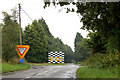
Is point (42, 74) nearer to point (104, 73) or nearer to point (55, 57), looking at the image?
point (104, 73)

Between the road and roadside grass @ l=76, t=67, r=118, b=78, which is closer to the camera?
roadside grass @ l=76, t=67, r=118, b=78

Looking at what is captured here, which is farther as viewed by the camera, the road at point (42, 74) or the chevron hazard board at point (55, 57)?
the chevron hazard board at point (55, 57)

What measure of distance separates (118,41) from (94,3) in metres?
2.29

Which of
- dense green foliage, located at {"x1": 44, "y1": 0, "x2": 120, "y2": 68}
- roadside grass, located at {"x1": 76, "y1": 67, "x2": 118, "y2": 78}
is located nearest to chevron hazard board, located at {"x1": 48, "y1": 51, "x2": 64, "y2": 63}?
roadside grass, located at {"x1": 76, "y1": 67, "x2": 118, "y2": 78}

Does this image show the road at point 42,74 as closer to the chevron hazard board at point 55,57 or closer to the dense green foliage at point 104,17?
the dense green foliage at point 104,17

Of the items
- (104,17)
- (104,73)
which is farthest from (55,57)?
(104,17)

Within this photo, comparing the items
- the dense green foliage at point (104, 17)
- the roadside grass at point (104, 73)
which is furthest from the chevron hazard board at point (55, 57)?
the dense green foliage at point (104, 17)

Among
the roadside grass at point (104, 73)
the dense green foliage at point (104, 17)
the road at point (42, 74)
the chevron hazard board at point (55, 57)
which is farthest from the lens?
the chevron hazard board at point (55, 57)

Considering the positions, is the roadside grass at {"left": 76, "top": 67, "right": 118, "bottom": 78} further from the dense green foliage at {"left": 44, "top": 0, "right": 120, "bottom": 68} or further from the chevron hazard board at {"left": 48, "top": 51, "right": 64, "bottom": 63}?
the chevron hazard board at {"left": 48, "top": 51, "right": 64, "bottom": 63}

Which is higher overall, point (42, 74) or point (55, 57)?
point (42, 74)

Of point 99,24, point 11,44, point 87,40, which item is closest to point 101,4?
point 99,24

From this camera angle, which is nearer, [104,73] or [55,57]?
[104,73]

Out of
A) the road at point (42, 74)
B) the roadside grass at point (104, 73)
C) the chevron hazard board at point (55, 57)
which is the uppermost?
the roadside grass at point (104, 73)

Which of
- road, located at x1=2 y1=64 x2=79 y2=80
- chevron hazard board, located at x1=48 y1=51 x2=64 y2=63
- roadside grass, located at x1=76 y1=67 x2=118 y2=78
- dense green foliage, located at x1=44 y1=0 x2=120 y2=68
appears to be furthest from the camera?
chevron hazard board, located at x1=48 y1=51 x2=64 y2=63
